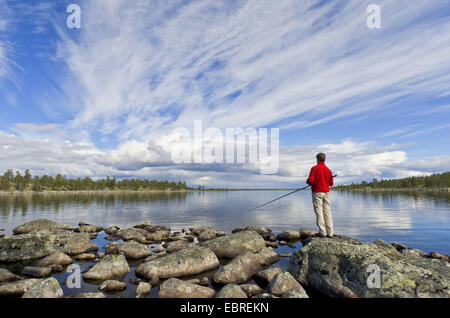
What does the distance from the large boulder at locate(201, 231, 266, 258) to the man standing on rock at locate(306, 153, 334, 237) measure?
14.1 ft

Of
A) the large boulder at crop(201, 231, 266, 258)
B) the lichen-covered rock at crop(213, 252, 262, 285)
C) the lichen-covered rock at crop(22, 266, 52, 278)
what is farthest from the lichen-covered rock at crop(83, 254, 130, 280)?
the large boulder at crop(201, 231, 266, 258)

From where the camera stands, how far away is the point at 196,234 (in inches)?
819

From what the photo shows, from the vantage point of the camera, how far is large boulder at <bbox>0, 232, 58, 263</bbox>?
44.1ft

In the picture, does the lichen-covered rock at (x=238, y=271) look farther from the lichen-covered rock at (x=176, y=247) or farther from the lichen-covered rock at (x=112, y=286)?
the lichen-covered rock at (x=176, y=247)

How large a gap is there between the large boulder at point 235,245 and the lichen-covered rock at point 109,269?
5.37 m

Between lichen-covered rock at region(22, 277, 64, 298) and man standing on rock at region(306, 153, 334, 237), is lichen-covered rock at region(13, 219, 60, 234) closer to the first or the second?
lichen-covered rock at region(22, 277, 64, 298)

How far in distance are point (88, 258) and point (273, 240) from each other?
12319mm

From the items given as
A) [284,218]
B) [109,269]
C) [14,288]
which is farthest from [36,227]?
[284,218]

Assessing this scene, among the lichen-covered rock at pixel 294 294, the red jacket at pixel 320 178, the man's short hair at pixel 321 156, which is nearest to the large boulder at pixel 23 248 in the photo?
the lichen-covered rock at pixel 294 294

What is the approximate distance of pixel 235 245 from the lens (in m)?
14.5

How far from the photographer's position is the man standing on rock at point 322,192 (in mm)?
12117

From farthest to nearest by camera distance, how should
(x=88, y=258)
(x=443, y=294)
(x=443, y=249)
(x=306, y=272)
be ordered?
(x=443, y=249), (x=88, y=258), (x=306, y=272), (x=443, y=294)

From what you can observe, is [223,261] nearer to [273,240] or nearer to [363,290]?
[273,240]
